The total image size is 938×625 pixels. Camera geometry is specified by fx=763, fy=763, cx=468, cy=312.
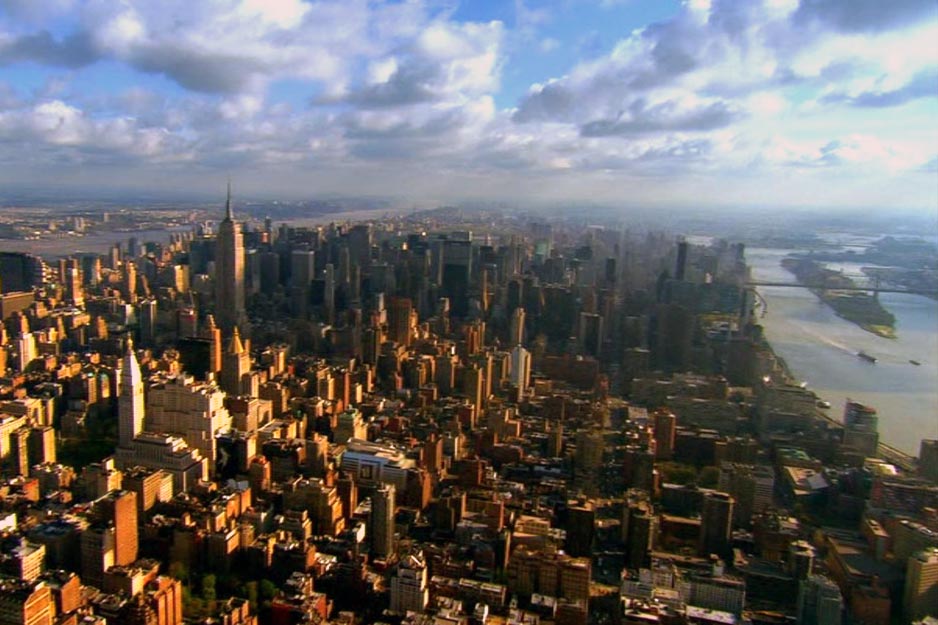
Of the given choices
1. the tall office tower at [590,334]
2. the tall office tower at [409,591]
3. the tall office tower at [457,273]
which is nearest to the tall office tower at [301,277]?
the tall office tower at [457,273]

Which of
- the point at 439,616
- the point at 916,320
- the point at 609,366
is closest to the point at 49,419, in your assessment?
the point at 439,616

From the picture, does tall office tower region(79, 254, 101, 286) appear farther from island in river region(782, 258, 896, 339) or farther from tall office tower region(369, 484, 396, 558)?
island in river region(782, 258, 896, 339)

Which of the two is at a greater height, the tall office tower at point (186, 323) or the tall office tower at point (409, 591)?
the tall office tower at point (186, 323)

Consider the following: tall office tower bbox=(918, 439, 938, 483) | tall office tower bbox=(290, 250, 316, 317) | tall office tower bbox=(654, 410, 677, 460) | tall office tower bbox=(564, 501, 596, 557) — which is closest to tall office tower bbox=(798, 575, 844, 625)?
tall office tower bbox=(564, 501, 596, 557)

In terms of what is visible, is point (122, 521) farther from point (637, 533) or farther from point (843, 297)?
point (843, 297)

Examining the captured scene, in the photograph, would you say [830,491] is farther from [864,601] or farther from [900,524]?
[864,601]

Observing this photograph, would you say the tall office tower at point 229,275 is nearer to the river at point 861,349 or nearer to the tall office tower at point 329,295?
the tall office tower at point 329,295
